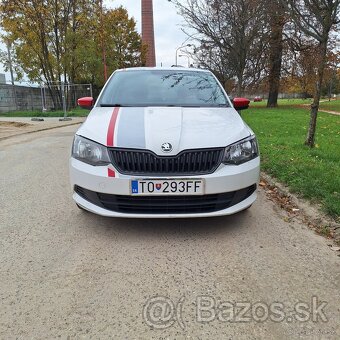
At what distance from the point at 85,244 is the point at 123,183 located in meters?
0.69

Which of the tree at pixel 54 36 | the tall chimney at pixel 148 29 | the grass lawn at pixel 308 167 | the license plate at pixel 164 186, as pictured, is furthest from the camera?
the tall chimney at pixel 148 29

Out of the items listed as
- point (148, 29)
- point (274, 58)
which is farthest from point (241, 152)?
point (148, 29)

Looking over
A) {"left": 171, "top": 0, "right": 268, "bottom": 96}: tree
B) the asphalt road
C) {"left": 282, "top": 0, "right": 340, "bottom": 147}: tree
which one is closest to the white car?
the asphalt road

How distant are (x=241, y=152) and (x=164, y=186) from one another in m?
0.84

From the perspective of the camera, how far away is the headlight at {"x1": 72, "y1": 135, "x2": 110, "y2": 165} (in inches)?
123

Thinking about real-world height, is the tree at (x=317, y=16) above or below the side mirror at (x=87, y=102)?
above

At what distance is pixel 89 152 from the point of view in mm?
3225

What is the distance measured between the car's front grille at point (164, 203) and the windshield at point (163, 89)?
1.38 meters

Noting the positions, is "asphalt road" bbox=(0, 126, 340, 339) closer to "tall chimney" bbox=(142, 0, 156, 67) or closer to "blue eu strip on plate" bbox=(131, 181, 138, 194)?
"blue eu strip on plate" bbox=(131, 181, 138, 194)

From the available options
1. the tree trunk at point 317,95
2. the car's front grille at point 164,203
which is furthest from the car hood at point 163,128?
the tree trunk at point 317,95

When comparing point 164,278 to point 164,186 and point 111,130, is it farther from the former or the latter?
point 111,130

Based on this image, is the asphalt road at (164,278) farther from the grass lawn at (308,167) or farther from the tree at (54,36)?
the tree at (54,36)

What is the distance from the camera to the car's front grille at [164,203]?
3039 mm

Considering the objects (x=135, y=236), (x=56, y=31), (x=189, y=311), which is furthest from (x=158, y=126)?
(x=56, y=31)
